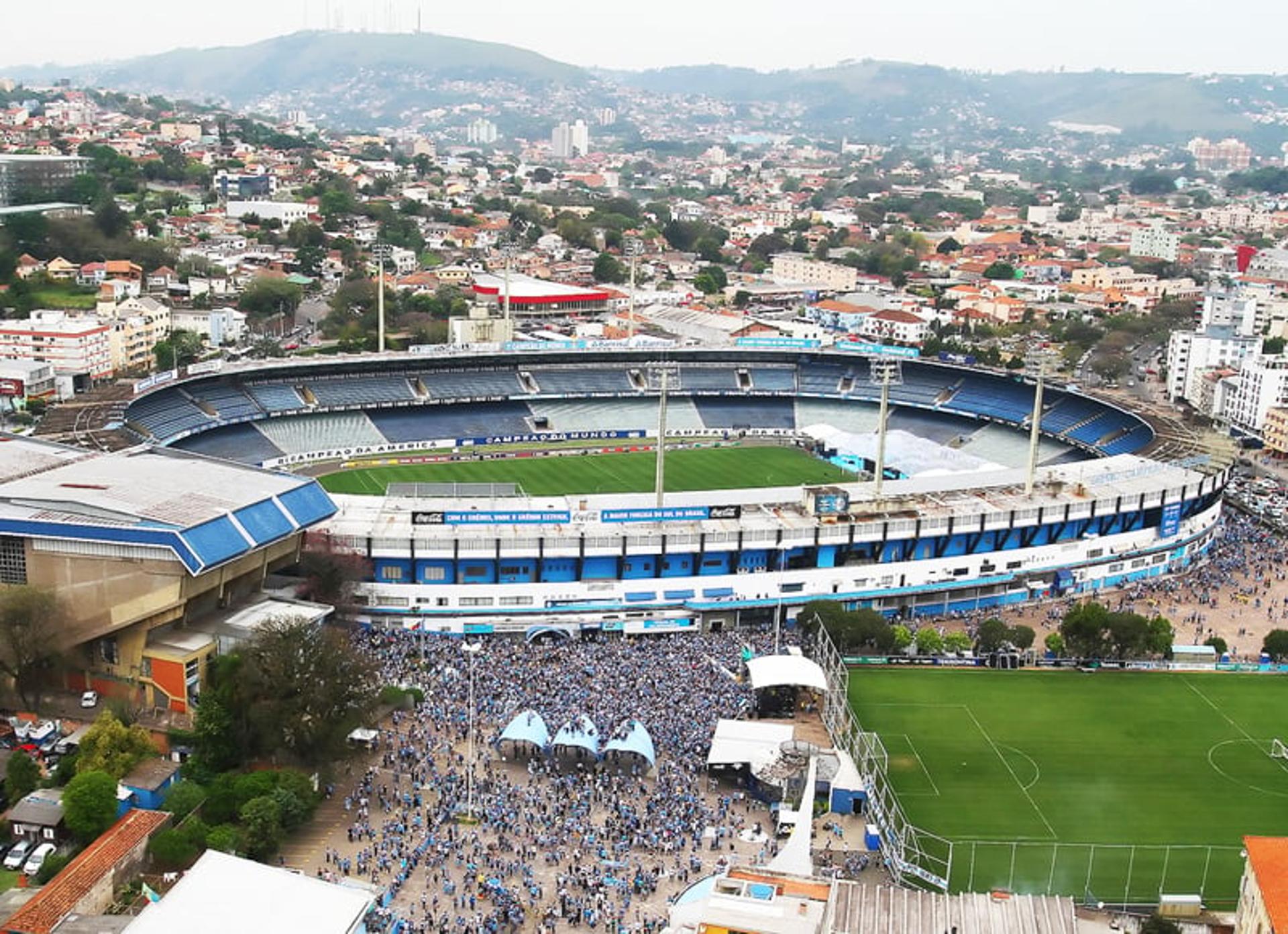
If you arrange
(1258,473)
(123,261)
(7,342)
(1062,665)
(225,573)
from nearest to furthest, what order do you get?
(225,573)
(1062,665)
(1258,473)
(7,342)
(123,261)

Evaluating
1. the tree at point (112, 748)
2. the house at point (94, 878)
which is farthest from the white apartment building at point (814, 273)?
the house at point (94, 878)

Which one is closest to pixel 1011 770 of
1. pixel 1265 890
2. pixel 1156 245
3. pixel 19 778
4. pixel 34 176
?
pixel 1265 890

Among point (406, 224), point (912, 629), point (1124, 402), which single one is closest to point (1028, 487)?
point (912, 629)

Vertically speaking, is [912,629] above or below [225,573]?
below

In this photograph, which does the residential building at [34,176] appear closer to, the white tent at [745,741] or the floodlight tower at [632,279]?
the floodlight tower at [632,279]

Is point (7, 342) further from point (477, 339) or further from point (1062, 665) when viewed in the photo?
point (1062, 665)

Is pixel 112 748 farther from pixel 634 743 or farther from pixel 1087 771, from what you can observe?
pixel 1087 771
